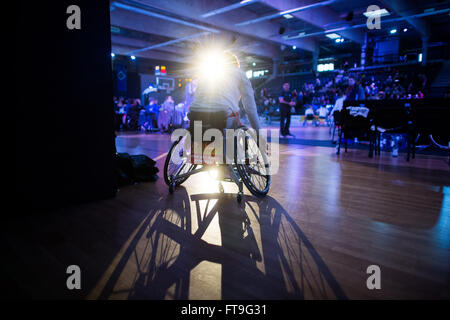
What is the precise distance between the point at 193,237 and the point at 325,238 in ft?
2.52

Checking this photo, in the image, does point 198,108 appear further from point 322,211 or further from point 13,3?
point 13,3

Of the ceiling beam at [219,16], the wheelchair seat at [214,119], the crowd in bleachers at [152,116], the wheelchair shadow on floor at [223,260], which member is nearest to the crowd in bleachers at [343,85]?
the ceiling beam at [219,16]

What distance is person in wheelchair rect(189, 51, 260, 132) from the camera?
2.26m

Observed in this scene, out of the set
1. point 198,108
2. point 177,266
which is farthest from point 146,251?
point 198,108

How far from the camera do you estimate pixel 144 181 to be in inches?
116

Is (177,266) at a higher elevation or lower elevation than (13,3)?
A: lower

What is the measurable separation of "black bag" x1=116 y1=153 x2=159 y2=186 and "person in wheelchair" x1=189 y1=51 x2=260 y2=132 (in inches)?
39.3

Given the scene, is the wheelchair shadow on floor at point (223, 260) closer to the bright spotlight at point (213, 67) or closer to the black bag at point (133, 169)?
the black bag at point (133, 169)

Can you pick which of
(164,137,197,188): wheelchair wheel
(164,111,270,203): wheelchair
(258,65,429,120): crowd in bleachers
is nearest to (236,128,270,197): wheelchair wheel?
(164,111,270,203): wheelchair

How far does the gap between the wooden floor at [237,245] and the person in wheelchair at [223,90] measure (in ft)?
2.42

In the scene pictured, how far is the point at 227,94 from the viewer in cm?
230

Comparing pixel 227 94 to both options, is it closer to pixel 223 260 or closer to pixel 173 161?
pixel 173 161

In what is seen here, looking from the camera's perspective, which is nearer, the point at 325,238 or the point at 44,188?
the point at 325,238
